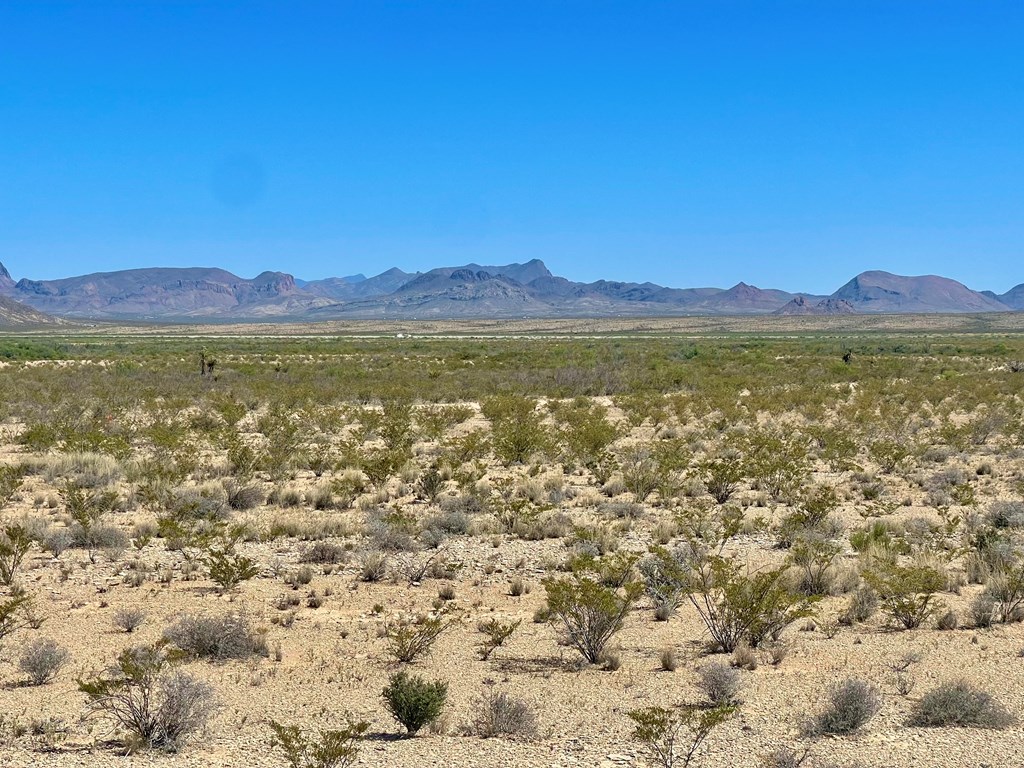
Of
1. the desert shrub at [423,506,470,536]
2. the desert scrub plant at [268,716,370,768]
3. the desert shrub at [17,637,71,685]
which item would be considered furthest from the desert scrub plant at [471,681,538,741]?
the desert shrub at [423,506,470,536]

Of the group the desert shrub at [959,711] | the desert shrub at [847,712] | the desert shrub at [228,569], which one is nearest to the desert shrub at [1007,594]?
the desert shrub at [959,711]

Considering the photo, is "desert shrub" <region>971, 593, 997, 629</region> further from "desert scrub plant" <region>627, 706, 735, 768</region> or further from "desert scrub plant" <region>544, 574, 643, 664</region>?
"desert scrub plant" <region>627, 706, 735, 768</region>

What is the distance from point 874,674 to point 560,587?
306 cm

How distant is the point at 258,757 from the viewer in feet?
21.9

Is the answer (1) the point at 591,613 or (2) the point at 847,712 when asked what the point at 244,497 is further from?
(2) the point at 847,712

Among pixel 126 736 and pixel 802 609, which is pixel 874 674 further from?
pixel 126 736

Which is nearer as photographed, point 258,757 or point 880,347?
point 258,757

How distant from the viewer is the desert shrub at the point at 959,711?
7.22 meters

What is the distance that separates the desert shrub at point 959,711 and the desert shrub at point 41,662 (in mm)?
7276

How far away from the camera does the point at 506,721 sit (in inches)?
279

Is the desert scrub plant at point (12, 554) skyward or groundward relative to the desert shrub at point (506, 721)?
skyward

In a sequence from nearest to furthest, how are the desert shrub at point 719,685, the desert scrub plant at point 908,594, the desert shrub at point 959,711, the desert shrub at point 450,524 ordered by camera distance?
1. the desert shrub at point 959,711
2. the desert shrub at point 719,685
3. the desert scrub plant at point 908,594
4. the desert shrub at point 450,524

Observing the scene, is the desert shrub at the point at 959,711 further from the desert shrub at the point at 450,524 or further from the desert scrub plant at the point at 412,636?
the desert shrub at the point at 450,524

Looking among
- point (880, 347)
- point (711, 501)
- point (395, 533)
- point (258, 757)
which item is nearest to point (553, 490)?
point (711, 501)
